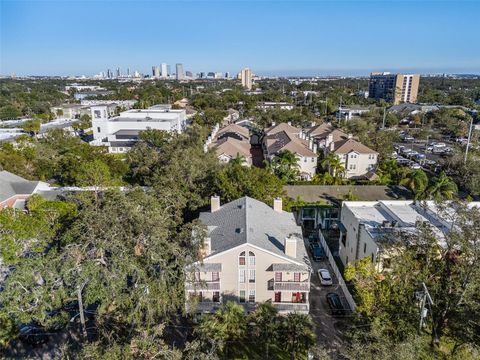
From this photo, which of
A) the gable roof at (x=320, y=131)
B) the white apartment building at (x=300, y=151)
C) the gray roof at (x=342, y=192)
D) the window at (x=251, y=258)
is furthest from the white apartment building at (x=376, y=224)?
the gable roof at (x=320, y=131)

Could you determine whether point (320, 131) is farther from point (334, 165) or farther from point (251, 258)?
point (251, 258)

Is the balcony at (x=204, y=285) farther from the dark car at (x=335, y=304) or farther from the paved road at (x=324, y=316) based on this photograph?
the dark car at (x=335, y=304)

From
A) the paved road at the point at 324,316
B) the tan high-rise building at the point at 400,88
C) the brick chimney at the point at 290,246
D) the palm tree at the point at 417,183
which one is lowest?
the paved road at the point at 324,316

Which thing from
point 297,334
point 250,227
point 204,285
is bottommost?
point 297,334

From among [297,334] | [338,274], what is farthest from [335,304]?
[297,334]

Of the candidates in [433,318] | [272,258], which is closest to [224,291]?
[272,258]

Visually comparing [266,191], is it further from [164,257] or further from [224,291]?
[164,257]
